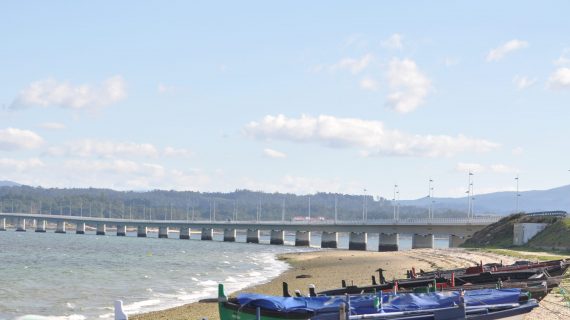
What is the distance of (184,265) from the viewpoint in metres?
71.7

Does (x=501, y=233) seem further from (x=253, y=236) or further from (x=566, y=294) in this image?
(x=253, y=236)

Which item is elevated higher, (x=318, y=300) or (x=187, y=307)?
(x=318, y=300)

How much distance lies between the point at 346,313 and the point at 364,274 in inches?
1562

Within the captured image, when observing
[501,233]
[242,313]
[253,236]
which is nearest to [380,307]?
[242,313]

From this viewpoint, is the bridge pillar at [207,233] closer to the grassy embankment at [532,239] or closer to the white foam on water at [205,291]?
the grassy embankment at [532,239]

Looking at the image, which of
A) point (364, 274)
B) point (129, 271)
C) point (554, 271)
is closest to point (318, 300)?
point (554, 271)

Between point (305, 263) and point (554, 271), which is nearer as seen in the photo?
point (554, 271)

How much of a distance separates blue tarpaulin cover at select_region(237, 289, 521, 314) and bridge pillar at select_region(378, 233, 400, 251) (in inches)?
4151

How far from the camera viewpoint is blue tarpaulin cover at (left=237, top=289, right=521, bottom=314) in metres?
18.8

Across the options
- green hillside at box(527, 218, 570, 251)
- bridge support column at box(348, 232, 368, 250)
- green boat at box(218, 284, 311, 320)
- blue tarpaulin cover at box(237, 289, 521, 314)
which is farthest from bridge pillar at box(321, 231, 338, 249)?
green boat at box(218, 284, 311, 320)

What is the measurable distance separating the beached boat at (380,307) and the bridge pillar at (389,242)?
105895mm

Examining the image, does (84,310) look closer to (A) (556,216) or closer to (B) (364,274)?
(B) (364,274)

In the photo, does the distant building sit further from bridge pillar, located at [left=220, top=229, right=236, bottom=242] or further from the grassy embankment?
bridge pillar, located at [left=220, top=229, right=236, bottom=242]

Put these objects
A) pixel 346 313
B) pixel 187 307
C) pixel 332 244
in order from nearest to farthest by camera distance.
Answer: pixel 346 313
pixel 187 307
pixel 332 244
